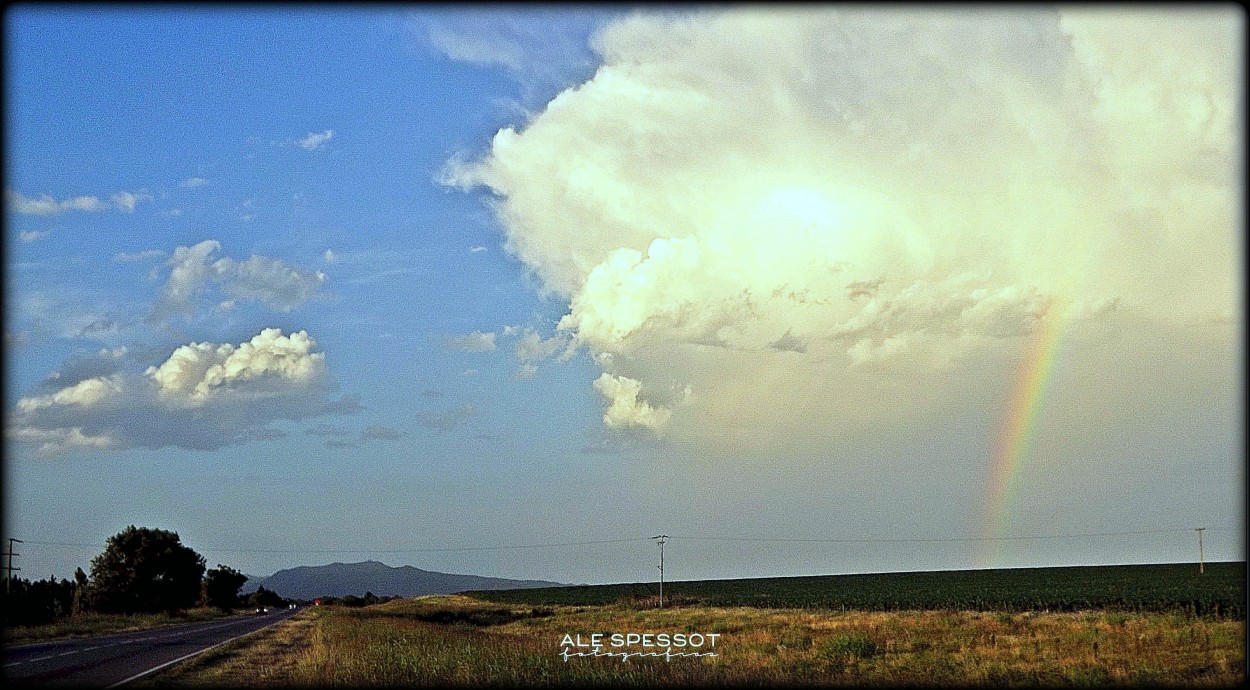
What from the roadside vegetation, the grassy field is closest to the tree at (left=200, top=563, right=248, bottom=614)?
the roadside vegetation

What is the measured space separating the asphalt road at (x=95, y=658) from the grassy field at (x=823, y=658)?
1.15 metres

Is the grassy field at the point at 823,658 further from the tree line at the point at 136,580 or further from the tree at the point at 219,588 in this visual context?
the tree at the point at 219,588

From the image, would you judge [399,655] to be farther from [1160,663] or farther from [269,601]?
[269,601]

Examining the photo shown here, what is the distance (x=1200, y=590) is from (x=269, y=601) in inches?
5389

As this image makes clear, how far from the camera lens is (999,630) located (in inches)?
1702

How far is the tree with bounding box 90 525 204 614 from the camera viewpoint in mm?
86562

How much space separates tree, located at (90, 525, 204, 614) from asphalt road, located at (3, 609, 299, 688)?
47.0 metres

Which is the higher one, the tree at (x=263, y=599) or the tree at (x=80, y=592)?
the tree at (x=80, y=592)

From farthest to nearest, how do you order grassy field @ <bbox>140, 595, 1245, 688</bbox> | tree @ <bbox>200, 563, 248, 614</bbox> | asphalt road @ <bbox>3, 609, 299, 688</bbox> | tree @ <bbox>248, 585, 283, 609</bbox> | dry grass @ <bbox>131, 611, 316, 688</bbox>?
tree @ <bbox>248, 585, 283, 609</bbox> < tree @ <bbox>200, 563, 248, 614</bbox> < grassy field @ <bbox>140, 595, 1245, 688</bbox> < dry grass @ <bbox>131, 611, 316, 688</bbox> < asphalt road @ <bbox>3, 609, 299, 688</bbox>

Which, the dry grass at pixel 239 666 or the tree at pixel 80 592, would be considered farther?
the tree at pixel 80 592

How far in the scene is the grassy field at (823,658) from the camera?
24277mm

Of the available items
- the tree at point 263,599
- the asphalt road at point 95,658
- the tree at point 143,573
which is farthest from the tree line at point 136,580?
the tree at point 263,599

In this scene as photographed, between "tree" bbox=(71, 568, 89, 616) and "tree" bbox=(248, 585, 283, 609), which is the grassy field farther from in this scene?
"tree" bbox=(248, 585, 283, 609)

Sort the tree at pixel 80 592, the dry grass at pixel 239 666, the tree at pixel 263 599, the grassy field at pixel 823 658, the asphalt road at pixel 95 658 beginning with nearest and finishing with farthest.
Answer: the asphalt road at pixel 95 658
the dry grass at pixel 239 666
the grassy field at pixel 823 658
the tree at pixel 80 592
the tree at pixel 263 599
